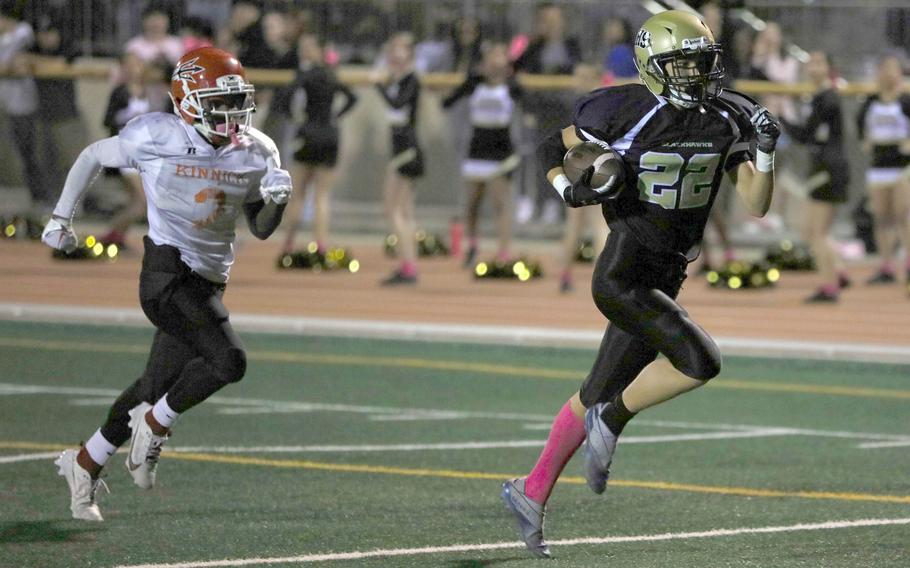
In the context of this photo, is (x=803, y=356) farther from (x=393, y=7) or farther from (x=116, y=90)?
(x=393, y=7)

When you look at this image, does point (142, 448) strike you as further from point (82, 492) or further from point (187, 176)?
point (187, 176)

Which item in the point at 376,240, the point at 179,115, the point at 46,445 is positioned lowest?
the point at 376,240

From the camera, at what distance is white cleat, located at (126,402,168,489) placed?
8023 millimetres

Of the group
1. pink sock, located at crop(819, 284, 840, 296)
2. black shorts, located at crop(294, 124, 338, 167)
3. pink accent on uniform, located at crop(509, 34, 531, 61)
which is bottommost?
pink sock, located at crop(819, 284, 840, 296)

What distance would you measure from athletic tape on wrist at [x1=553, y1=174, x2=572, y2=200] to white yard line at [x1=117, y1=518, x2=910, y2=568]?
141 cm

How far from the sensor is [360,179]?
23.1 metres

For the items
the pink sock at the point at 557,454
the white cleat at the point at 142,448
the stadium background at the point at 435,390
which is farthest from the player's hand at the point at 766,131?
the white cleat at the point at 142,448

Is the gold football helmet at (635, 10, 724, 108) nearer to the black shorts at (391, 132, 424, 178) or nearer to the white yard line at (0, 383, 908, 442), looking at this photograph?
the white yard line at (0, 383, 908, 442)

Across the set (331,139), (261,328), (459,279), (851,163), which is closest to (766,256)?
(851,163)

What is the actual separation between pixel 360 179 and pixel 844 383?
1084cm

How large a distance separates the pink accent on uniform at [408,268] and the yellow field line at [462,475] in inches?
337

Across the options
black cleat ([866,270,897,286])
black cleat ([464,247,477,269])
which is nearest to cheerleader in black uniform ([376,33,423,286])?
black cleat ([464,247,477,269])

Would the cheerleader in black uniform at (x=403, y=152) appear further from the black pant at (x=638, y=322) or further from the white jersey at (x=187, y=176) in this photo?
the black pant at (x=638, y=322)

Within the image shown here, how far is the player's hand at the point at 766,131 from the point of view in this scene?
7.12m
